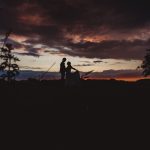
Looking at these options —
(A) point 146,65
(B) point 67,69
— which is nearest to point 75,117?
(B) point 67,69

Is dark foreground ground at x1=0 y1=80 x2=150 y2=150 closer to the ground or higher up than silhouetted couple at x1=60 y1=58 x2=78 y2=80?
closer to the ground

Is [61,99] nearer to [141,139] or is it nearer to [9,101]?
[9,101]

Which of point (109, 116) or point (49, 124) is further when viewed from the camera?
point (109, 116)

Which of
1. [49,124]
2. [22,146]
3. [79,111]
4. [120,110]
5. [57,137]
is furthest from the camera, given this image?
[120,110]

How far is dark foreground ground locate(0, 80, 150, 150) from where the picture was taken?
18422mm

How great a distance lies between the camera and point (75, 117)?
21953mm

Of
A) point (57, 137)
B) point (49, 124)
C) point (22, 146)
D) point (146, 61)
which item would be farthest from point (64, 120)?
point (146, 61)

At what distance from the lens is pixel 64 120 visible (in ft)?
69.9

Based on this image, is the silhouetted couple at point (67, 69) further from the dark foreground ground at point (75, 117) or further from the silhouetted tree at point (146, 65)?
the silhouetted tree at point (146, 65)

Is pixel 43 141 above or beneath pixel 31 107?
beneath

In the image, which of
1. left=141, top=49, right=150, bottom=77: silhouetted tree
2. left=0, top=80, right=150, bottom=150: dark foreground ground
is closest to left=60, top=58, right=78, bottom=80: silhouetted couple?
left=0, top=80, right=150, bottom=150: dark foreground ground

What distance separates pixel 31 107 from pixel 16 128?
3.69 metres

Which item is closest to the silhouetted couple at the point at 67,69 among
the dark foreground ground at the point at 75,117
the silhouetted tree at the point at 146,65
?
the dark foreground ground at the point at 75,117

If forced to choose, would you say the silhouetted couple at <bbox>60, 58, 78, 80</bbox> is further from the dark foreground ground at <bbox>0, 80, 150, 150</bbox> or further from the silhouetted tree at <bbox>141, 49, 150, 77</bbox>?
the silhouetted tree at <bbox>141, 49, 150, 77</bbox>
